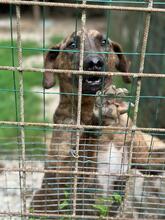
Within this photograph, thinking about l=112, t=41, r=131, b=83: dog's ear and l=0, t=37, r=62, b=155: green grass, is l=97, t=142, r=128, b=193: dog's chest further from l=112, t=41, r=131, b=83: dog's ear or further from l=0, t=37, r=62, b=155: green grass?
l=0, t=37, r=62, b=155: green grass

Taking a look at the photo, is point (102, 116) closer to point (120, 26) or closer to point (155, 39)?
point (155, 39)

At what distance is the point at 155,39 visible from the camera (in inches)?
228

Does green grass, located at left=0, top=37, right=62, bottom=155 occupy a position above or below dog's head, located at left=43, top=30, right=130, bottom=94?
below

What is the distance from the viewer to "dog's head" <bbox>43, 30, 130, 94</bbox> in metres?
2.81

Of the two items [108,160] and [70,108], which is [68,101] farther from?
[108,160]

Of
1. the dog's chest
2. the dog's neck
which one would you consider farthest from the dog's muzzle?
the dog's chest

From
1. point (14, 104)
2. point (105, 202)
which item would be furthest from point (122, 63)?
point (14, 104)

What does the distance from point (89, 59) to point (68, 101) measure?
694mm

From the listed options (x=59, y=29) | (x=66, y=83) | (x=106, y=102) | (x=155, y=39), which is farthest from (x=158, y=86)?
(x=59, y=29)

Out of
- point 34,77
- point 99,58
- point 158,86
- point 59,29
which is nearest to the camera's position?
point 99,58

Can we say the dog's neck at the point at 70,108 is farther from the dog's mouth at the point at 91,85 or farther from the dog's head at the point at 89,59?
the dog's mouth at the point at 91,85

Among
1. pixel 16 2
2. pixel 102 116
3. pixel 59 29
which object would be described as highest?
pixel 16 2

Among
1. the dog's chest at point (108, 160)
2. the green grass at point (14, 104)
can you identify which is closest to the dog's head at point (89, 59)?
the dog's chest at point (108, 160)

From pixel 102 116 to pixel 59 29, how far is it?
402 inches
